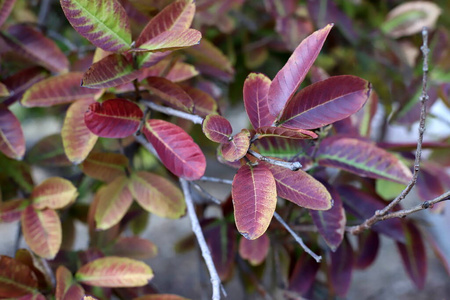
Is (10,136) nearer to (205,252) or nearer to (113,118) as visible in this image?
(113,118)

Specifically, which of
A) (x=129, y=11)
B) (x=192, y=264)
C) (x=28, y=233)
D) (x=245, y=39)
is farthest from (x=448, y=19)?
(x=28, y=233)

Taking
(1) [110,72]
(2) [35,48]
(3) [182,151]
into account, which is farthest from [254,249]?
(2) [35,48]

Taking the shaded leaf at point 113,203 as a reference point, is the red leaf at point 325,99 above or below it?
above

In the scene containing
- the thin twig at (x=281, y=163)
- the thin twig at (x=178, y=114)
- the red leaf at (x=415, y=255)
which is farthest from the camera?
the red leaf at (x=415, y=255)

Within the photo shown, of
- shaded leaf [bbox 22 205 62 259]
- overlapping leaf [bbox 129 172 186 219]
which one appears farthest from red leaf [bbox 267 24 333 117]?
shaded leaf [bbox 22 205 62 259]

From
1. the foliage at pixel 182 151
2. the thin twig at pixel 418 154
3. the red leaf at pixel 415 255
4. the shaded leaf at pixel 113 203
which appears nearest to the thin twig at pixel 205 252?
the foliage at pixel 182 151

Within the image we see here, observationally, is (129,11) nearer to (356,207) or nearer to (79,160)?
(79,160)

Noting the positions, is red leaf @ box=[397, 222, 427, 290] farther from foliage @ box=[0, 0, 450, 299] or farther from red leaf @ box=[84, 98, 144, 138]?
red leaf @ box=[84, 98, 144, 138]

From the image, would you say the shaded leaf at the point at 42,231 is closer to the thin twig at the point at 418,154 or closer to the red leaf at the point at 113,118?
the red leaf at the point at 113,118
